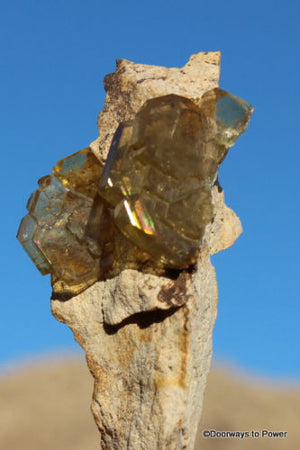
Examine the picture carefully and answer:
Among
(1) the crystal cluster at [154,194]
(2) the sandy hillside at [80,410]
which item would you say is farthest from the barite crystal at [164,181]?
(2) the sandy hillside at [80,410]

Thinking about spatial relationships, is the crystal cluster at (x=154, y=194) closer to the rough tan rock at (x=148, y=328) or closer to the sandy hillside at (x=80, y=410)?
the rough tan rock at (x=148, y=328)

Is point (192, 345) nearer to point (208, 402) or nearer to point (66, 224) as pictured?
point (66, 224)

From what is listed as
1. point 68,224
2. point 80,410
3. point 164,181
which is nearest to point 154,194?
point 164,181

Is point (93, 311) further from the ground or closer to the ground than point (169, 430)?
further from the ground

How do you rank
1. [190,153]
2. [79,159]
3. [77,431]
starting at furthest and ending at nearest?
[77,431] → [79,159] → [190,153]

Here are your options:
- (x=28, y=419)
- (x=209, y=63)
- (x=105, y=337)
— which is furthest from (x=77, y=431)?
(x=209, y=63)

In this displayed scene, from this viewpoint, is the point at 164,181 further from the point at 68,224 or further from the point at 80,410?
the point at 80,410

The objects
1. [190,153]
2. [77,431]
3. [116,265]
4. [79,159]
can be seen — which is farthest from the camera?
[77,431]
